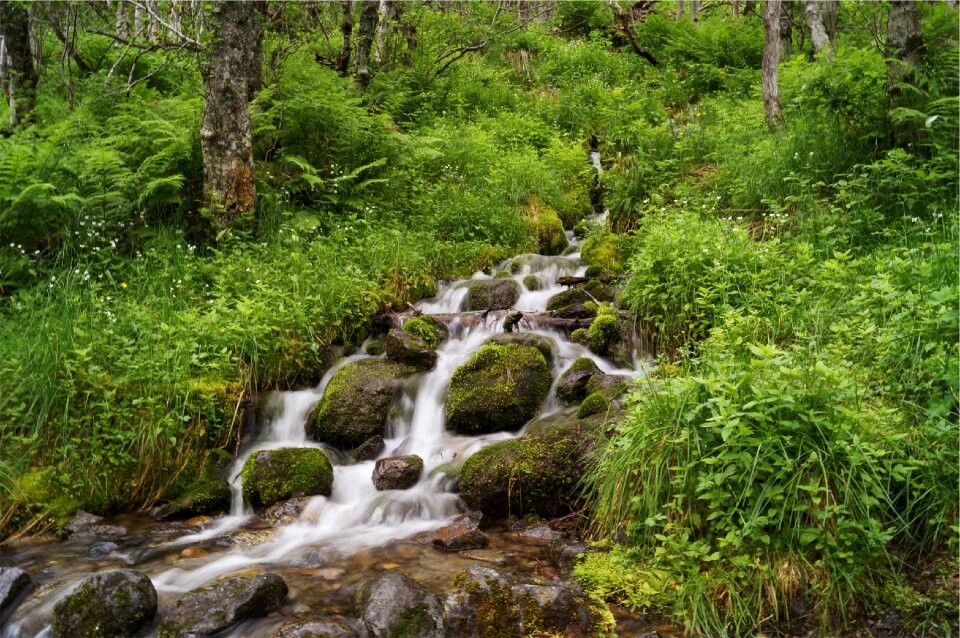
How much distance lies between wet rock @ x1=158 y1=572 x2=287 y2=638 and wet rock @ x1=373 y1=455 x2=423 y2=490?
173cm

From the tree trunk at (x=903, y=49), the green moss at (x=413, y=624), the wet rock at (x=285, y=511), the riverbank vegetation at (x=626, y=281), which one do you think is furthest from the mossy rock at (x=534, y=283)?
the green moss at (x=413, y=624)

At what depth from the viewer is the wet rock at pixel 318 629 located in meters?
3.85

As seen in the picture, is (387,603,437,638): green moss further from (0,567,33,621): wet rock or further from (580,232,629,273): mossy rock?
(580,232,629,273): mossy rock

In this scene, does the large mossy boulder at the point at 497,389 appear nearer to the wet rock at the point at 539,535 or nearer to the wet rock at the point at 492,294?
the wet rock at the point at 539,535

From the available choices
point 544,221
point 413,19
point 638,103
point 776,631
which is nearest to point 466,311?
point 544,221

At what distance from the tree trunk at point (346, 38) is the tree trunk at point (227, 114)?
5.15 meters

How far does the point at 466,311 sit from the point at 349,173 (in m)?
3.20

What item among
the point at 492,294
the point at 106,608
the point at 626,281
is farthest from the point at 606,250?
the point at 106,608

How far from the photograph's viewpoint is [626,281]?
8.42 metres

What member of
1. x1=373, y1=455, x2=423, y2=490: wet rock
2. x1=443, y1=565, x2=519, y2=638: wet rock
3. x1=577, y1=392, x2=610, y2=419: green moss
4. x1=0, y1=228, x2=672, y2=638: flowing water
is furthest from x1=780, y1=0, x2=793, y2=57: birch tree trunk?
x1=443, y1=565, x2=519, y2=638: wet rock

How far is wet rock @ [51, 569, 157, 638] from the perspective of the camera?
4.02 m

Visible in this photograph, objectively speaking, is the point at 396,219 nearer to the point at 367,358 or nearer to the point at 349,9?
the point at 367,358

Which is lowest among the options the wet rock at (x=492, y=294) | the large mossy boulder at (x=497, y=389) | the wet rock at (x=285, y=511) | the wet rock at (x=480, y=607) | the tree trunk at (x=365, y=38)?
the wet rock at (x=285, y=511)

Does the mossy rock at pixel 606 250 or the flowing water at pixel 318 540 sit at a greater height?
the mossy rock at pixel 606 250
